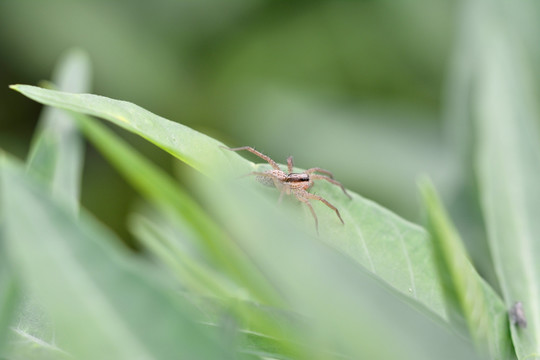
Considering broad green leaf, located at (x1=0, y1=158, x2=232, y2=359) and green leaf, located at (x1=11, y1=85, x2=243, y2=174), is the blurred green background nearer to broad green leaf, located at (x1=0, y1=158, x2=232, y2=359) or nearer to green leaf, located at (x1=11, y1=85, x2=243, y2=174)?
green leaf, located at (x1=11, y1=85, x2=243, y2=174)

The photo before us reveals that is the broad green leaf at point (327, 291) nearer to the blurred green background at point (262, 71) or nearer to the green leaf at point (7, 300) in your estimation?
the green leaf at point (7, 300)

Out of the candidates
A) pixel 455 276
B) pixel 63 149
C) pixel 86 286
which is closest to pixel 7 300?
pixel 86 286

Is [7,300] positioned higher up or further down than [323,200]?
further down

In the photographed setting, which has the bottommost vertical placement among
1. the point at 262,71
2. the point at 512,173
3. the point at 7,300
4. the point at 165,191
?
the point at 7,300

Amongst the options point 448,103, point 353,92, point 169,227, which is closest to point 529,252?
point 169,227

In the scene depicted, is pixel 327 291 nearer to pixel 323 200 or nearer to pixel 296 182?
pixel 323 200

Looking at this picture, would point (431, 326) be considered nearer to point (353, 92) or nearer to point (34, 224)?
point (34, 224)

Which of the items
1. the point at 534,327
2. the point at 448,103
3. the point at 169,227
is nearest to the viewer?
the point at 534,327
